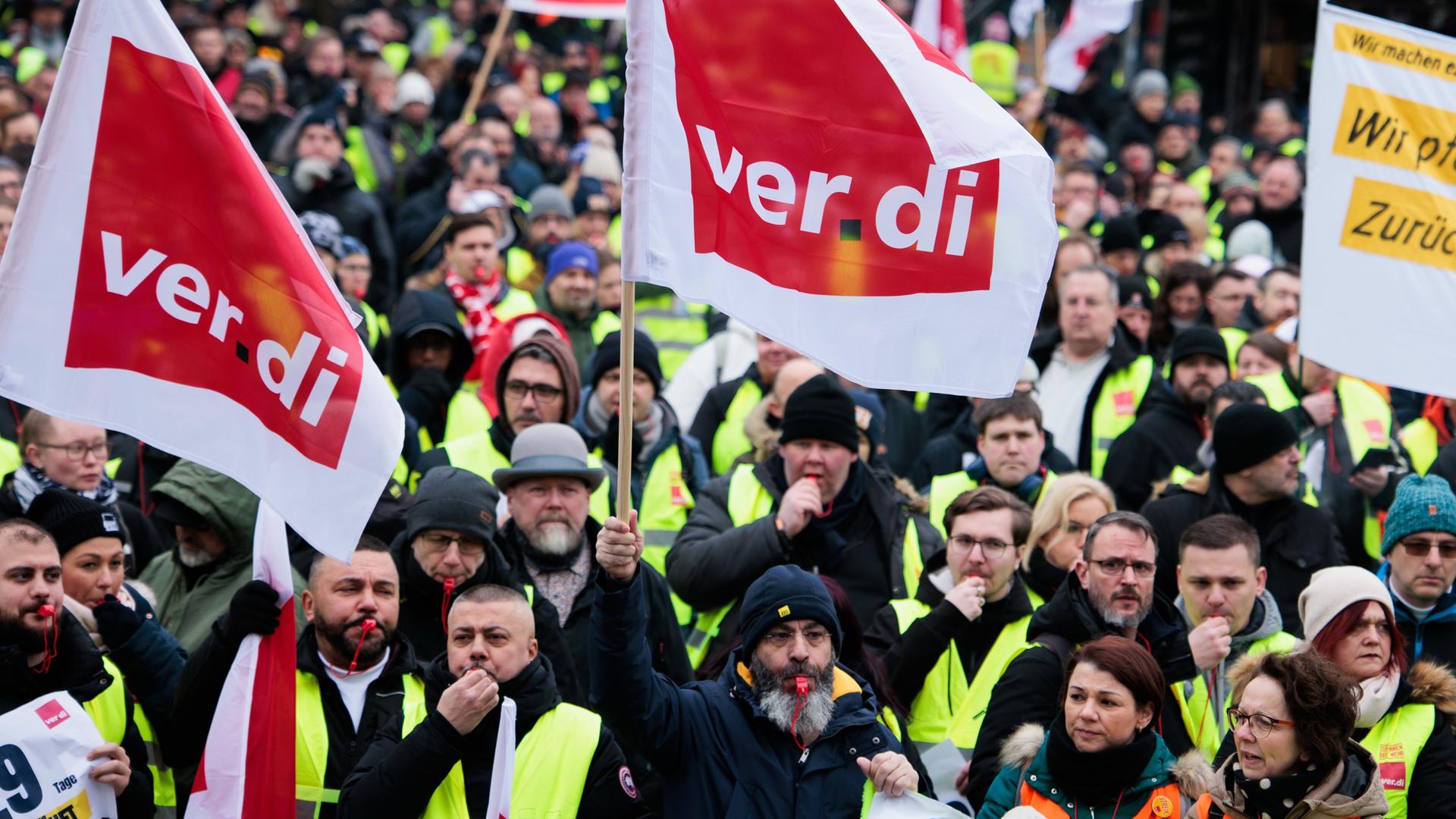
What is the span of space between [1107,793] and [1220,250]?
944 centimetres

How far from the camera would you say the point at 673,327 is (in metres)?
11.8

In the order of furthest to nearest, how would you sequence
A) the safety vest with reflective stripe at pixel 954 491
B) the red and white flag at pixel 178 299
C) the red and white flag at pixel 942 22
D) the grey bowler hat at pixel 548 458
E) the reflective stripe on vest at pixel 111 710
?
the red and white flag at pixel 942 22 < the safety vest with reflective stripe at pixel 954 491 < the grey bowler hat at pixel 548 458 < the reflective stripe on vest at pixel 111 710 < the red and white flag at pixel 178 299

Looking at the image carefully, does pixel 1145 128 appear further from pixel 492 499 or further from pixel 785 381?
pixel 492 499

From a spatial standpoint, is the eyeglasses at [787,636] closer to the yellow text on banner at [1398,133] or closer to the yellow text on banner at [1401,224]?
the yellow text on banner at [1401,224]

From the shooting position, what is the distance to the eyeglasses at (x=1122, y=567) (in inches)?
243

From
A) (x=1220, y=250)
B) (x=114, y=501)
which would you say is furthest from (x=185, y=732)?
(x=1220, y=250)

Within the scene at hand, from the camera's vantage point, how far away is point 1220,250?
14.0 metres

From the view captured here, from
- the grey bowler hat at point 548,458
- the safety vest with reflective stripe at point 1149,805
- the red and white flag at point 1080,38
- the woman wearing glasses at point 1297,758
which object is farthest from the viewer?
the red and white flag at point 1080,38

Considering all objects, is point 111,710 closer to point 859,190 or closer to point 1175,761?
point 859,190

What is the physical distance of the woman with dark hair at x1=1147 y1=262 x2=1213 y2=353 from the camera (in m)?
10.7

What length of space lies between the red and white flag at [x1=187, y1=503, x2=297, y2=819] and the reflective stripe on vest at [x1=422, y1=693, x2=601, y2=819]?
1.50ft

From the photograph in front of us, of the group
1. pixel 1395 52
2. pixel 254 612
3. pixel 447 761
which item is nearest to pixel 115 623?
pixel 254 612

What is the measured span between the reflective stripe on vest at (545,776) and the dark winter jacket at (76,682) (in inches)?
35.1

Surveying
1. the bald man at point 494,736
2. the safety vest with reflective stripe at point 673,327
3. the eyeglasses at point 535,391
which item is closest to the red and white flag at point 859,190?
the bald man at point 494,736
